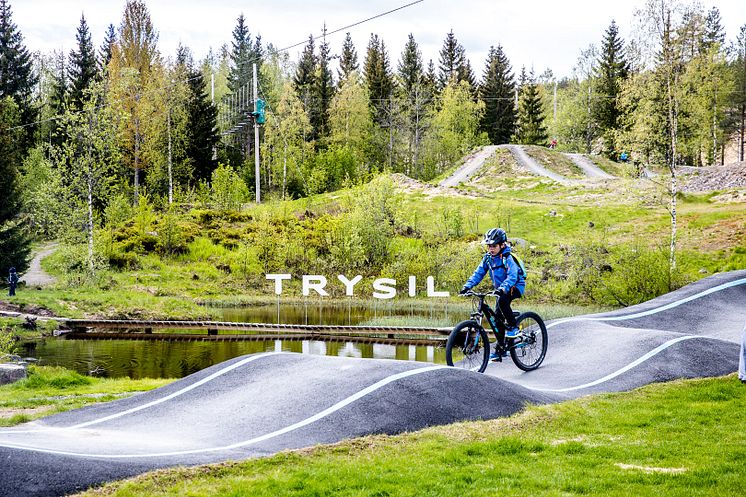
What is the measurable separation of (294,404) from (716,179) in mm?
43887

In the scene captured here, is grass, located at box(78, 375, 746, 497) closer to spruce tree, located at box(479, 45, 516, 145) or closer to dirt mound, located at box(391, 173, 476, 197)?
dirt mound, located at box(391, 173, 476, 197)

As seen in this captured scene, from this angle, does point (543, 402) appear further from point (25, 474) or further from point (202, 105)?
point (202, 105)

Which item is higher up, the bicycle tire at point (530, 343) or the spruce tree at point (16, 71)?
the spruce tree at point (16, 71)

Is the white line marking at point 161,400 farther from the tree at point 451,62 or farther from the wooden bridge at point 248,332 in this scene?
the tree at point 451,62

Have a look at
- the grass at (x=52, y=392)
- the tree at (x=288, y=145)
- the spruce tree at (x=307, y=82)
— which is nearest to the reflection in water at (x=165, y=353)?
the grass at (x=52, y=392)

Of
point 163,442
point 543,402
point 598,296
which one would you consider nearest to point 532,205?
point 598,296

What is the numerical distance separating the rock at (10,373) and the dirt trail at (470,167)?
141 feet

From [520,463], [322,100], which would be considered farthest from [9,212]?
[322,100]

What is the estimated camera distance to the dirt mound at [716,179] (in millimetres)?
44406

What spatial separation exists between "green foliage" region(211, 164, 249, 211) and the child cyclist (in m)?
36.3

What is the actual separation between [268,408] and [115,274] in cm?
2772

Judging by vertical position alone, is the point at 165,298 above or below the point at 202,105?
below

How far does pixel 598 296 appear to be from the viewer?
28.2 m

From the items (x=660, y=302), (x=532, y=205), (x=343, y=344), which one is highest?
(x=532, y=205)
